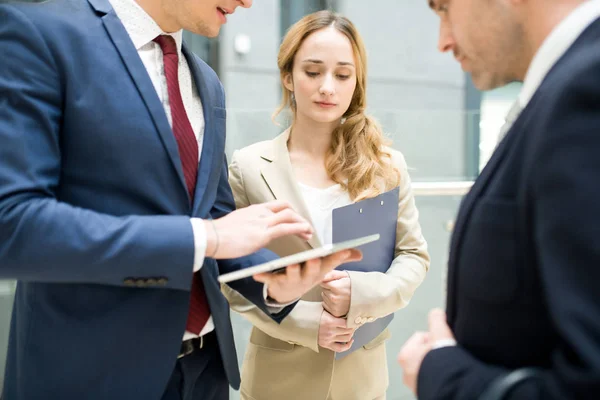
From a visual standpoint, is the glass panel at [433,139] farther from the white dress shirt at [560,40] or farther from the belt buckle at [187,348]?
the white dress shirt at [560,40]

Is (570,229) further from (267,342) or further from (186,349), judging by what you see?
(267,342)

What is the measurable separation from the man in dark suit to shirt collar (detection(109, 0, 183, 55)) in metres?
0.72

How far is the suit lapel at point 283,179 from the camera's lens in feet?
6.96

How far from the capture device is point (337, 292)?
1.99m

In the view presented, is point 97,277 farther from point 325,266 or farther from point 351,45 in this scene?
point 351,45

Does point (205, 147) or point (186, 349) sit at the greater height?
point (205, 147)

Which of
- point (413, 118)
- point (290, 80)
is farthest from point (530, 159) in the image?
point (413, 118)

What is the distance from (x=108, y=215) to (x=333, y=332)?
97 cm

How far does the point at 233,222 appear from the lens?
138cm

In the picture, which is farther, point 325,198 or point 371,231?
point 325,198

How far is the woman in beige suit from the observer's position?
202 centimetres

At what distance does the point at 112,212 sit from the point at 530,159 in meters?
0.90

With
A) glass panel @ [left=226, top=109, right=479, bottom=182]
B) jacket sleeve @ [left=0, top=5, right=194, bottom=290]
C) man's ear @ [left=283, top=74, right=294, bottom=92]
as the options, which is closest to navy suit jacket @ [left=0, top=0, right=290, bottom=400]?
jacket sleeve @ [left=0, top=5, right=194, bottom=290]

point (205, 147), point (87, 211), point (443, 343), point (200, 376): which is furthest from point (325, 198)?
point (443, 343)
